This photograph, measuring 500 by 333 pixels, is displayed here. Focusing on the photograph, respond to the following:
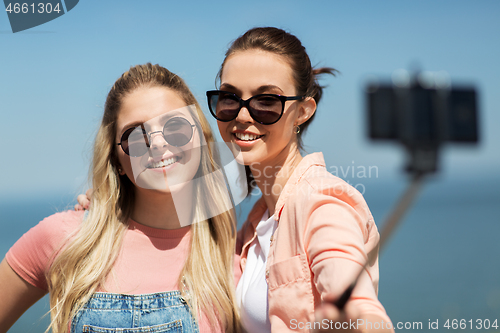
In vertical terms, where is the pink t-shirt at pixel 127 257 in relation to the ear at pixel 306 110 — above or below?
below

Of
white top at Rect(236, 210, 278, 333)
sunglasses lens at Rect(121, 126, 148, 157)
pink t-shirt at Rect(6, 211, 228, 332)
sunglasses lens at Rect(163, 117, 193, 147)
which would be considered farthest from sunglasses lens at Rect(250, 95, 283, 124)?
pink t-shirt at Rect(6, 211, 228, 332)

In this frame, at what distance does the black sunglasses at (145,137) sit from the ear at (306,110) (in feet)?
2.63

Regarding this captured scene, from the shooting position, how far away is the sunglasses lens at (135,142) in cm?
267

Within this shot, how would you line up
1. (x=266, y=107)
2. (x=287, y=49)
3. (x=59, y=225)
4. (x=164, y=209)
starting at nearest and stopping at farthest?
1. (x=266, y=107)
2. (x=287, y=49)
3. (x=59, y=225)
4. (x=164, y=209)

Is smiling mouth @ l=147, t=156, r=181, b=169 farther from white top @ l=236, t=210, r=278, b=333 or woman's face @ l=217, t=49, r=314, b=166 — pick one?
white top @ l=236, t=210, r=278, b=333

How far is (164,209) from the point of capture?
2881 millimetres

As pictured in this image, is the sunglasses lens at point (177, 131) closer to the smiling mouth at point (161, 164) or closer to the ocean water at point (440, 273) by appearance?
the smiling mouth at point (161, 164)

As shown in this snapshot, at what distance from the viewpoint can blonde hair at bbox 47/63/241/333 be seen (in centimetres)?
250

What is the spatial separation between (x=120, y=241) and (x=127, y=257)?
5.4 inches

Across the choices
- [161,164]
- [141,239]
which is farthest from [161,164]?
[141,239]

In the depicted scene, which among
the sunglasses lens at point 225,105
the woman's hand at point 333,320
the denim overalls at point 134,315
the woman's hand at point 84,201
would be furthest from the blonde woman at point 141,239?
the woman's hand at point 333,320

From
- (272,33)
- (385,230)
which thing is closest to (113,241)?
(272,33)

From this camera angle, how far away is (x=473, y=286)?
26.8 meters

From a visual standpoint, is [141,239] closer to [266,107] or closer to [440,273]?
[266,107]
